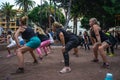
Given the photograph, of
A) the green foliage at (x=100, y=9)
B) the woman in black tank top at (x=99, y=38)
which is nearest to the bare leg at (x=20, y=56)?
the woman in black tank top at (x=99, y=38)

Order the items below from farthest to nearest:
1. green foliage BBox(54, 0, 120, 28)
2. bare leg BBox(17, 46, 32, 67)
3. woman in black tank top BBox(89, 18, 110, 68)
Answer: green foliage BBox(54, 0, 120, 28) → woman in black tank top BBox(89, 18, 110, 68) → bare leg BBox(17, 46, 32, 67)

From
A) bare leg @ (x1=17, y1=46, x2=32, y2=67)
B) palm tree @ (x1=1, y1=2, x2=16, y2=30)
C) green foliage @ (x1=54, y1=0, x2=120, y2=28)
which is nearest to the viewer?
bare leg @ (x1=17, y1=46, x2=32, y2=67)

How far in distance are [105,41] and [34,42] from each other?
101 inches

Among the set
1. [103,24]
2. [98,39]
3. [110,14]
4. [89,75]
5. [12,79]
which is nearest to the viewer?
[12,79]

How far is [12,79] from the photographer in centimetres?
865

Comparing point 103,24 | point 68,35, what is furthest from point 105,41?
point 103,24

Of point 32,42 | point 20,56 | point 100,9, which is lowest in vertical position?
point 20,56

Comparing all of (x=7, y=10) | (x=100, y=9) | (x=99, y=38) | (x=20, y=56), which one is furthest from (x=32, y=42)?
(x=7, y=10)

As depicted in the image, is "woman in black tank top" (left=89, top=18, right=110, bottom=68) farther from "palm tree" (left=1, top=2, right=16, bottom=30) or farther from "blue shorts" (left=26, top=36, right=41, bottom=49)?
"palm tree" (left=1, top=2, right=16, bottom=30)

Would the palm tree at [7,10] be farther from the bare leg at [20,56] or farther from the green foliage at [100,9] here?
the bare leg at [20,56]

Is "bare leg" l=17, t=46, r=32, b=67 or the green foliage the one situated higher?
the green foliage

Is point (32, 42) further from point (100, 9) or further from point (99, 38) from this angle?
point (100, 9)

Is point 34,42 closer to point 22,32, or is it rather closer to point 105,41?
point 22,32

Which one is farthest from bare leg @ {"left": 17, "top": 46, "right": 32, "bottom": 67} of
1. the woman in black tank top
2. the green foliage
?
the green foliage
